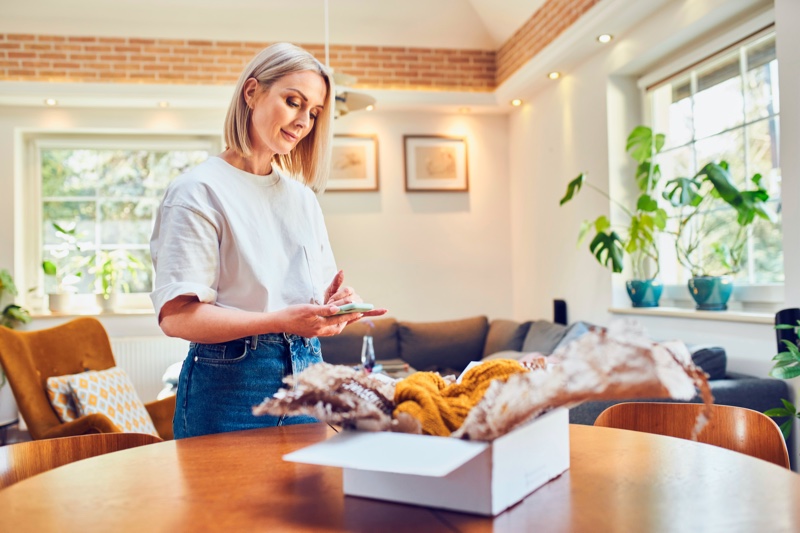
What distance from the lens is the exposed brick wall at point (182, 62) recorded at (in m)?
5.34

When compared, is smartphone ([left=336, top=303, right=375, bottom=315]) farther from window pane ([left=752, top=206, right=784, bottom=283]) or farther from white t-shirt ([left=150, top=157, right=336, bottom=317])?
window pane ([left=752, top=206, right=784, bottom=283])

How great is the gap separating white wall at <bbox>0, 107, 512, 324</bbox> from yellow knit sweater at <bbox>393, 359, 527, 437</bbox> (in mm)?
4921

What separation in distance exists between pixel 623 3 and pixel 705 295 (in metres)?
1.59

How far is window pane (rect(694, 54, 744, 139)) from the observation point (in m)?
3.72

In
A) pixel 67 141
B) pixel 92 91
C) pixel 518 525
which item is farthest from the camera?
pixel 67 141

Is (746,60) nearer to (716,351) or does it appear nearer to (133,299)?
(716,351)

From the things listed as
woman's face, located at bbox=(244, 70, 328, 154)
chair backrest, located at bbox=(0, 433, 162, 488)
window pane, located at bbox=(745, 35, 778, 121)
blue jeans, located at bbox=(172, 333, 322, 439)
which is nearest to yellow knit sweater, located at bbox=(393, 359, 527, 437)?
blue jeans, located at bbox=(172, 333, 322, 439)

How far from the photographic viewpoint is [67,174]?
19.3 feet

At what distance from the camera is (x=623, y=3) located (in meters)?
3.82

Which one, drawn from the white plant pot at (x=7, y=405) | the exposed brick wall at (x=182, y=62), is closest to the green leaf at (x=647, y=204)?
the exposed brick wall at (x=182, y=62)

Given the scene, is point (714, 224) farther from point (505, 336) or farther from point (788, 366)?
point (505, 336)

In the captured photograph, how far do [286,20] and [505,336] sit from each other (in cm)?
299

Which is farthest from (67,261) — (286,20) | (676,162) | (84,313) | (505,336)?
(676,162)

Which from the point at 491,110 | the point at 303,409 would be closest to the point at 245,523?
the point at 303,409
